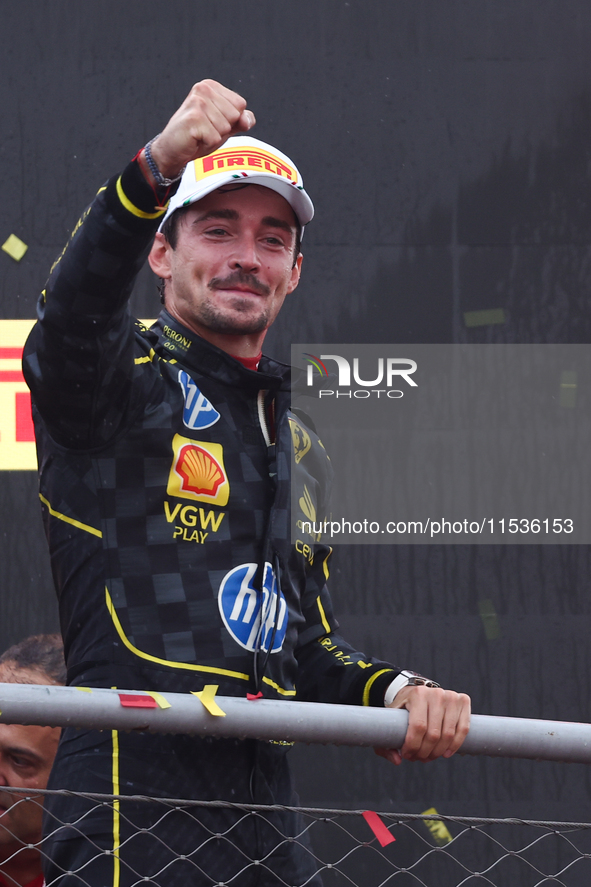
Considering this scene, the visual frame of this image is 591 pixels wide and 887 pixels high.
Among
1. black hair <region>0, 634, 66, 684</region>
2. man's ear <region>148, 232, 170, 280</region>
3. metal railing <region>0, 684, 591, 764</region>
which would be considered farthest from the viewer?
black hair <region>0, 634, 66, 684</region>

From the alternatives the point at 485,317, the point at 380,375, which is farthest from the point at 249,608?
the point at 485,317

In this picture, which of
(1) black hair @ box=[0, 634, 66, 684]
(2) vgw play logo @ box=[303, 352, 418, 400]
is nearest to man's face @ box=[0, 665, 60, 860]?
(1) black hair @ box=[0, 634, 66, 684]

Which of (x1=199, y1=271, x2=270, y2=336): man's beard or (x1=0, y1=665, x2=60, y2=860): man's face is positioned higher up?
(x1=199, y1=271, x2=270, y2=336): man's beard

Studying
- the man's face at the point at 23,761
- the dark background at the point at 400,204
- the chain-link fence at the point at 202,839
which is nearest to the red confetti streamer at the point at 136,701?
the chain-link fence at the point at 202,839

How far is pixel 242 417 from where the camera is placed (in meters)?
1.37

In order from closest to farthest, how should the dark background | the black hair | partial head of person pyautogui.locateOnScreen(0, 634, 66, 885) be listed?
1. partial head of person pyautogui.locateOnScreen(0, 634, 66, 885)
2. the black hair
3. the dark background

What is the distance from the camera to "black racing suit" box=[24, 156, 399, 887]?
1.11m

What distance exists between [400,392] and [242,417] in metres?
1.47

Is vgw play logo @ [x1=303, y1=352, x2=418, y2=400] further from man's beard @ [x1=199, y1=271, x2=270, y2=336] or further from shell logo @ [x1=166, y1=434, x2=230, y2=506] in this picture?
shell logo @ [x1=166, y1=434, x2=230, y2=506]

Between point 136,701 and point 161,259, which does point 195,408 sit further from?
point 136,701

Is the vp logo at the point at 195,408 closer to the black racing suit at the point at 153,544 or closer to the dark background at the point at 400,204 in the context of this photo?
the black racing suit at the point at 153,544

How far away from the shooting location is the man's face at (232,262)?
139 centimetres

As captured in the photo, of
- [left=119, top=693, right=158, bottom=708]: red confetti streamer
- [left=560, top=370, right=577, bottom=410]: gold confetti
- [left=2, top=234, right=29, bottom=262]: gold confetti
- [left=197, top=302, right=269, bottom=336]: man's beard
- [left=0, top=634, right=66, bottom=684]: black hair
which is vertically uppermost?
[left=2, top=234, right=29, bottom=262]: gold confetti

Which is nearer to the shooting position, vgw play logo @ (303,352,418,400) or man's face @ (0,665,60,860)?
man's face @ (0,665,60,860)
